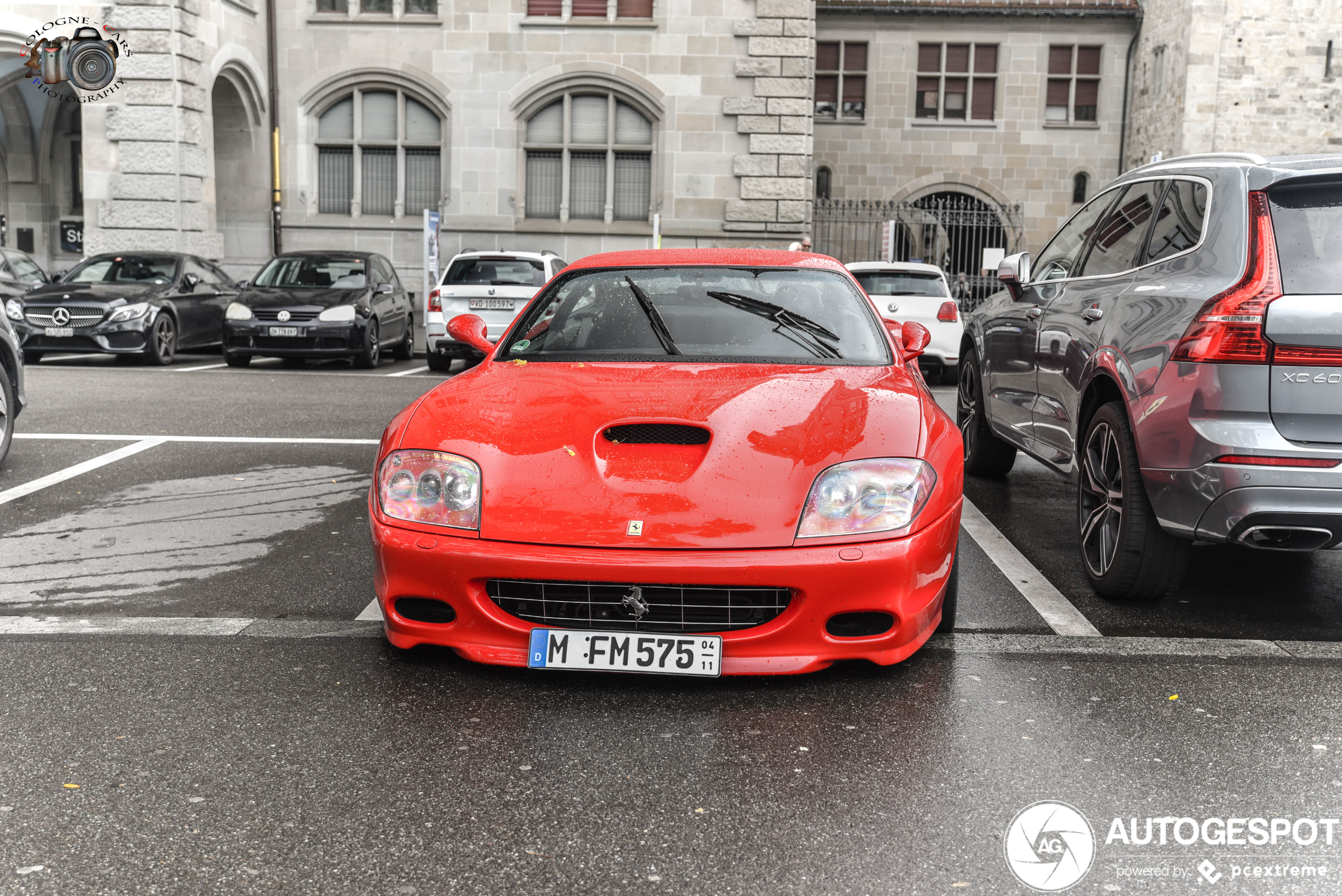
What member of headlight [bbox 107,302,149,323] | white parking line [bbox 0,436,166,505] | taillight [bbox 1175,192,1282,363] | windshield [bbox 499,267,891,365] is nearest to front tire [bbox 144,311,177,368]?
headlight [bbox 107,302,149,323]

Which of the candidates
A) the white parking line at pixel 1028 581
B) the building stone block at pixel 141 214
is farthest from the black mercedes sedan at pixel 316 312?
the white parking line at pixel 1028 581

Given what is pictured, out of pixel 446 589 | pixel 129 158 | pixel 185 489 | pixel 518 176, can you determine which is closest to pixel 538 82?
pixel 518 176

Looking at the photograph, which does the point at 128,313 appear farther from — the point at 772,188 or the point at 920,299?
the point at 772,188

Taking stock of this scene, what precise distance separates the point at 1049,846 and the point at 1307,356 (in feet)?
6.80

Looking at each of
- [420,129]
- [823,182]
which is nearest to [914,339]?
[420,129]

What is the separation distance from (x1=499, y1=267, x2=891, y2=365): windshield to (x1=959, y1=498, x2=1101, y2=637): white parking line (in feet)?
3.48

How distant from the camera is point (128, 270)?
1619cm

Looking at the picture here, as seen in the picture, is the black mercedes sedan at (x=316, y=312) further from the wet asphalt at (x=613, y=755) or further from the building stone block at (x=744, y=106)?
the wet asphalt at (x=613, y=755)

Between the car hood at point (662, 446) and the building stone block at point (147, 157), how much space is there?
58.5 feet

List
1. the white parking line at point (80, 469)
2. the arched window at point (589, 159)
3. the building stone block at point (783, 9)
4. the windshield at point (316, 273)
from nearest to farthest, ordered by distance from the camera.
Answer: the white parking line at point (80, 469)
the windshield at point (316, 273)
the building stone block at point (783, 9)
the arched window at point (589, 159)

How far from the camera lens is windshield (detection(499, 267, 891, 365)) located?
468cm

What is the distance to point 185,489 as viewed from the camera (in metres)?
7.04

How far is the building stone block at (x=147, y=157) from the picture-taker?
2008 cm

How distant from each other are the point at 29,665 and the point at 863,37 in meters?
29.3
